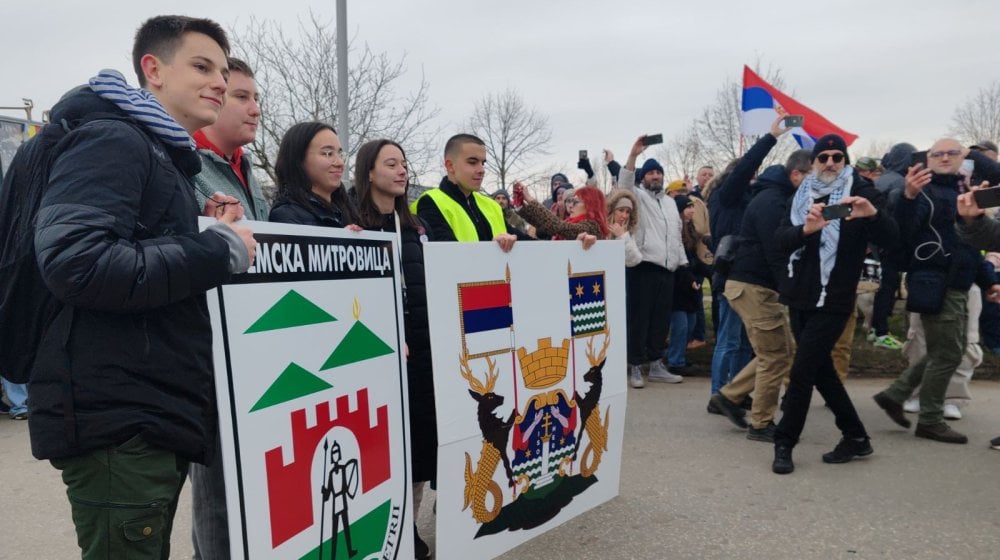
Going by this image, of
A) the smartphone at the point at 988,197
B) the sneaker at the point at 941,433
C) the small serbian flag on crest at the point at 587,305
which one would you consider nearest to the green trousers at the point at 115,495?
the small serbian flag on crest at the point at 587,305

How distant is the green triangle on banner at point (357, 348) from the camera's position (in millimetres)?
2150

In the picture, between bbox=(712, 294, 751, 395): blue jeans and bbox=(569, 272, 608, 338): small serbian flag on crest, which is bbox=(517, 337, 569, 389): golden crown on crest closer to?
bbox=(569, 272, 608, 338): small serbian flag on crest

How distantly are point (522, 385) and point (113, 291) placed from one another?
1.78 m

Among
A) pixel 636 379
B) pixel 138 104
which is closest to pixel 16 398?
pixel 636 379

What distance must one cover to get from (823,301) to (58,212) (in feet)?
12.4

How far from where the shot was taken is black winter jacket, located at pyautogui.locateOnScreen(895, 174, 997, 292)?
14.9 feet

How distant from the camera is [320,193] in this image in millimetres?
2816

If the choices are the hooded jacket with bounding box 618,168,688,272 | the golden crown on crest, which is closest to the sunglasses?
the hooded jacket with bounding box 618,168,688,272

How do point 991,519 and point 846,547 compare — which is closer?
point 846,547

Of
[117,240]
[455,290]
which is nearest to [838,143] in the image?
[455,290]

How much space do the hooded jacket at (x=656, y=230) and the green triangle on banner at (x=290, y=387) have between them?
480 centimetres

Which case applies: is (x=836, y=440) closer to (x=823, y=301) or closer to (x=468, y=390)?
(x=823, y=301)

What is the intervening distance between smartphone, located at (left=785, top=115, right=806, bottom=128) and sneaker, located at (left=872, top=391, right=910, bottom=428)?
2034 mm

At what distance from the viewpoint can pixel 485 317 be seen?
108 inches
